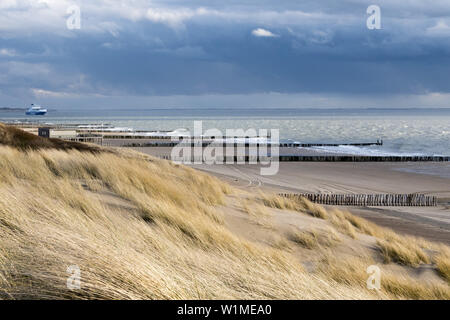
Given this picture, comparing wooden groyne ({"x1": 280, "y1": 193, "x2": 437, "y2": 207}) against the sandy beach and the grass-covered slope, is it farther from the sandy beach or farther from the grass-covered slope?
the grass-covered slope

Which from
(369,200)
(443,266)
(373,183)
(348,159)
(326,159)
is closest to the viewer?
(443,266)

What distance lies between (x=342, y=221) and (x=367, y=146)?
60.0 metres

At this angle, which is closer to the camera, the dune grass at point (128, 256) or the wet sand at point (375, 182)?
the dune grass at point (128, 256)

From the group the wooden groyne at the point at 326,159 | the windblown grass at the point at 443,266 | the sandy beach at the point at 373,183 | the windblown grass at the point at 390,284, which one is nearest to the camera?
the windblown grass at the point at 390,284

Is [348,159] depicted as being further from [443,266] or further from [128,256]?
[128,256]

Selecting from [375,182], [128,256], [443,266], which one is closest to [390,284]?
[443,266]

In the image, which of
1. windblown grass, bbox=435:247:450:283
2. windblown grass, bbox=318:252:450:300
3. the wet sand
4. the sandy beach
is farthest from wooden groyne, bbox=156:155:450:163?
windblown grass, bbox=318:252:450:300

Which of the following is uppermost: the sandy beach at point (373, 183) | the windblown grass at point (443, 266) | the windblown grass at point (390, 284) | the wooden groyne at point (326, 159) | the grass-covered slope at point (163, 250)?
the grass-covered slope at point (163, 250)

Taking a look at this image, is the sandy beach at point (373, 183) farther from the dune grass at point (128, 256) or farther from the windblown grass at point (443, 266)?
the dune grass at point (128, 256)

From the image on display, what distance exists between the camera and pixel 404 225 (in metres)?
16.3

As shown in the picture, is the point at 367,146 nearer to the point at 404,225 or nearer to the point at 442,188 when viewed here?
the point at 442,188

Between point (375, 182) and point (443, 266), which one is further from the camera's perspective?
point (375, 182)

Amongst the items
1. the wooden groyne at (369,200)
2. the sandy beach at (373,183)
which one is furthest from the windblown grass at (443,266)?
the wooden groyne at (369,200)

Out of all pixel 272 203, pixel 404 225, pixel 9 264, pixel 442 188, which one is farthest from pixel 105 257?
pixel 442 188
